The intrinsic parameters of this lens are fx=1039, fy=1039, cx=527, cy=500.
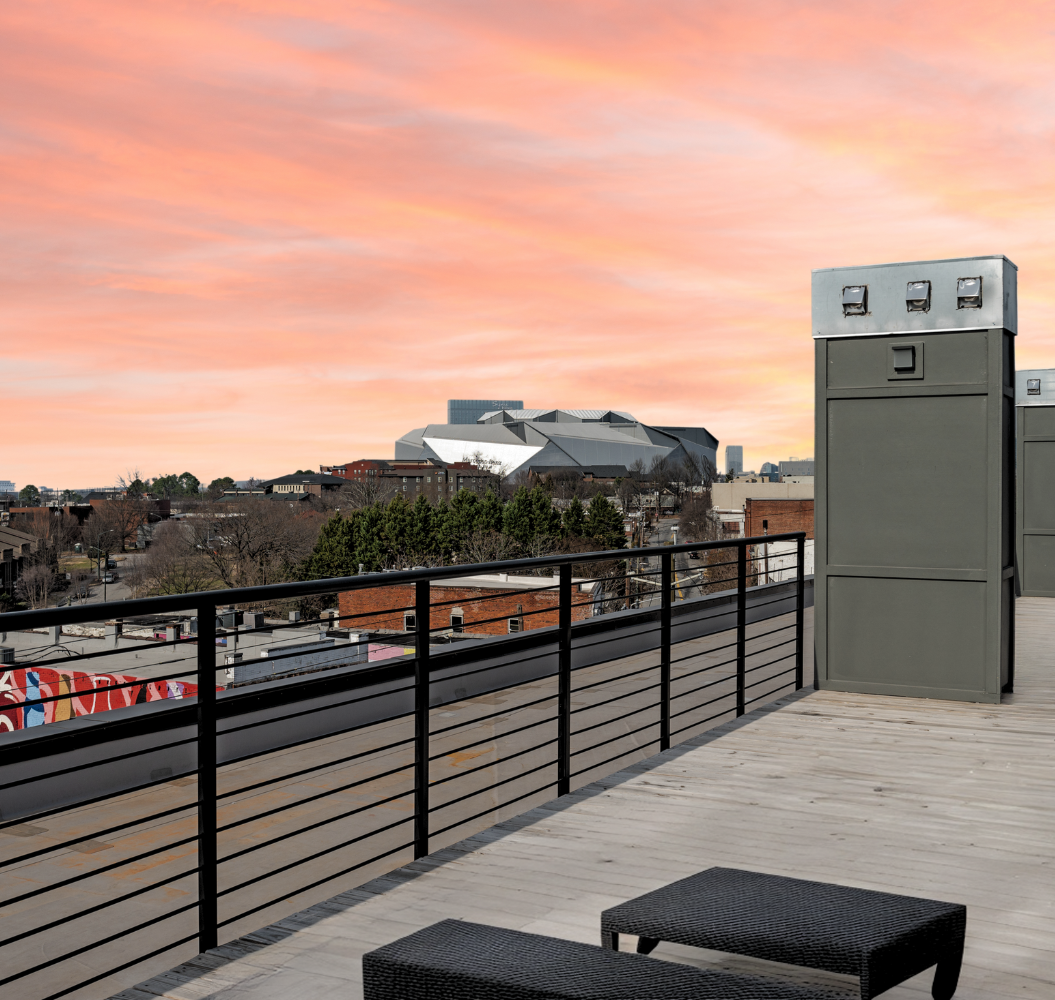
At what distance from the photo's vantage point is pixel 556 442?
544ft

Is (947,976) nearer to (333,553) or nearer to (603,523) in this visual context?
(333,553)

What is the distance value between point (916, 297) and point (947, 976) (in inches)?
194

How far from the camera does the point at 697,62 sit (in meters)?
9.74

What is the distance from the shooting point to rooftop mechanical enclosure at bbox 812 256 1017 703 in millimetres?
6668

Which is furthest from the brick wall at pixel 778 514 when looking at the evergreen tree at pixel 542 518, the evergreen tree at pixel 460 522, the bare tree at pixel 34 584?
the bare tree at pixel 34 584

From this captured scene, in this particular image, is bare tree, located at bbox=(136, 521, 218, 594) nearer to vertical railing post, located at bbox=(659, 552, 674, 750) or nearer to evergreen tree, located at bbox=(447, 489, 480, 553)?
evergreen tree, located at bbox=(447, 489, 480, 553)

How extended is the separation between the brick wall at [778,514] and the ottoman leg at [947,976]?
1949 inches

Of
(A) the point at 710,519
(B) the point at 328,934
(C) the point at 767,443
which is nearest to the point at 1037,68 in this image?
(B) the point at 328,934

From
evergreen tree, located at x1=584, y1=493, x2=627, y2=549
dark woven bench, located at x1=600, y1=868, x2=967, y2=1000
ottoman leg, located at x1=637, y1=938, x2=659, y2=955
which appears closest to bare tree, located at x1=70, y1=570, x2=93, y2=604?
evergreen tree, located at x1=584, y1=493, x2=627, y2=549

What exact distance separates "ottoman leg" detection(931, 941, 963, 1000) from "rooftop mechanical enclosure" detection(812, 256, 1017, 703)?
4493mm

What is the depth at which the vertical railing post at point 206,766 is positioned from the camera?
112 inches

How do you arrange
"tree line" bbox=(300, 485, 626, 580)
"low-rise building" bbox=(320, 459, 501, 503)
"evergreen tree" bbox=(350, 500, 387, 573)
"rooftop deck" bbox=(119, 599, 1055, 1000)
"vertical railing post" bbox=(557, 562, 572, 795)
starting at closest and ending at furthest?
"rooftop deck" bbox=(119, 599, 1055, 1000), "vertical railing post" bbox=(557, 562, 572, 795), "evergreen tree" bbox=(350, 500, 387, 573), "tree line" bbox=(300, 485, 626, 580), "low-rise building" bbox=(320, 459, 501, 503)

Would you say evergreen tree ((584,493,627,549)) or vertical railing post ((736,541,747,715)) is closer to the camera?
vertical railing post ((736,541,747,715))

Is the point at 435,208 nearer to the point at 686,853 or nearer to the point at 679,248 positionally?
the point at 679,248
